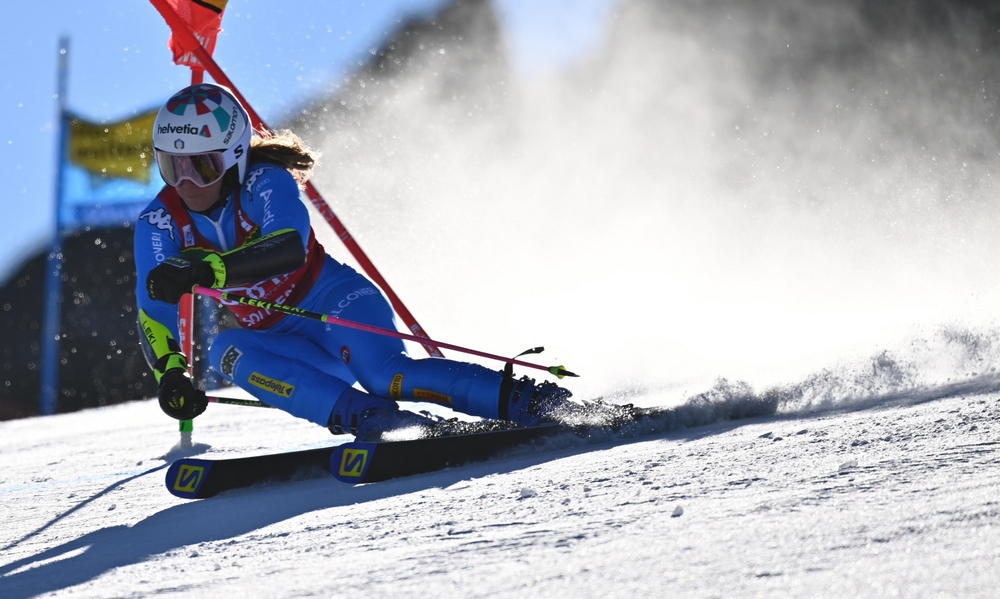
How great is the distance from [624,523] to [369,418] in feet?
5.52

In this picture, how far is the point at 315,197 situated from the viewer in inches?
A: 213

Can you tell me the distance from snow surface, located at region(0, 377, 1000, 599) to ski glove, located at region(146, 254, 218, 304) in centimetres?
64

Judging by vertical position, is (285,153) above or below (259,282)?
above

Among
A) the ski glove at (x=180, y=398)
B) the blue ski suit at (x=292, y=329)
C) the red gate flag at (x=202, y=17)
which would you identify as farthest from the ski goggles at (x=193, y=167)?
the red gate flag at (x=202, y=17)

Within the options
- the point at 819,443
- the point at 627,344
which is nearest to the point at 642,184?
the point at 627,344

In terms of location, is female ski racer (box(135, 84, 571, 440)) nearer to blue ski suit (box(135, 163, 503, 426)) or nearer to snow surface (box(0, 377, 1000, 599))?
blue ski suit (box(135, 163, 503, 426))

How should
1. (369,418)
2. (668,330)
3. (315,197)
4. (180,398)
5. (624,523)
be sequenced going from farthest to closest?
(668,330), (315,197), (369,418), (180,398), (624,523)

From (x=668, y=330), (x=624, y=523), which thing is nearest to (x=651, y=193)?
(x=668, y=330)

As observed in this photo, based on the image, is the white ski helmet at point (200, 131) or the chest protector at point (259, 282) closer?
the white ski helmet at point (200, 131)

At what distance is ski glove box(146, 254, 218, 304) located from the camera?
346 centimetres

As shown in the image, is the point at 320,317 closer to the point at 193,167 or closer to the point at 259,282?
the point at 259,282

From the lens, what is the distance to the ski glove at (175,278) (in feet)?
11.4

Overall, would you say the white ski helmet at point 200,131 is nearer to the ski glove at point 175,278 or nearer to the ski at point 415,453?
the ski glove at point 175,278

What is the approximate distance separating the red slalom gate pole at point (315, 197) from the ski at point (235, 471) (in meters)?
1.05
